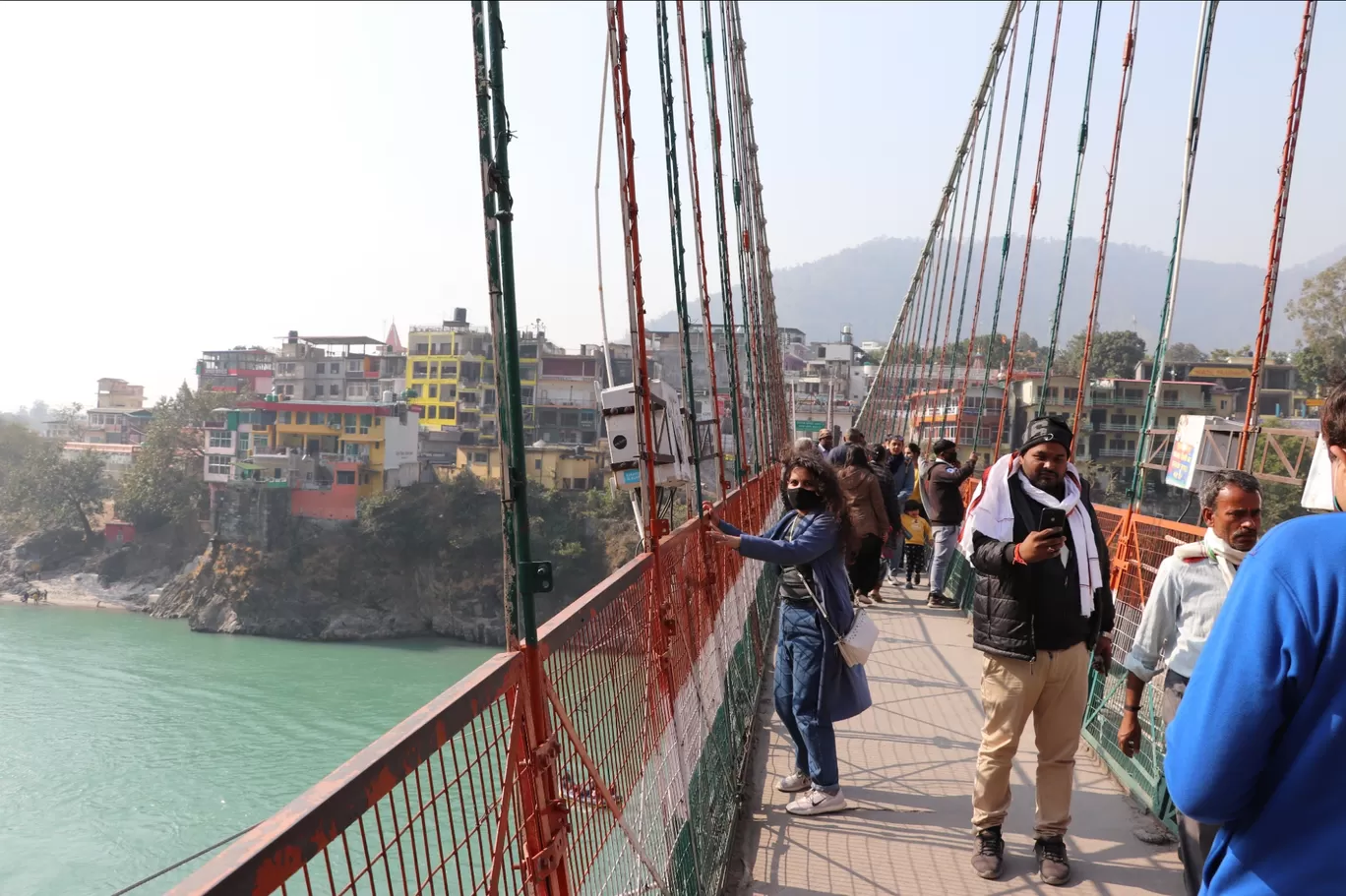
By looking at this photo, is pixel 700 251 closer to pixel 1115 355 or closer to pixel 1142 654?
pixel 1142 654

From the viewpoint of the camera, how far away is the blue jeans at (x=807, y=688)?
3154 mm

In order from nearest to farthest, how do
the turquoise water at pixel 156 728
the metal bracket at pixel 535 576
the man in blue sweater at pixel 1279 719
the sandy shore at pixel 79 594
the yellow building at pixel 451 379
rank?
the man in blue sweater at pixel 1279 719 < the metal bracket at pixel 535 576 < the turquoise water at pixel 156 728 < the sandy shore at pixel 79 594 < the yellow building at pixel 451 379

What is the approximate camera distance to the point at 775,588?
23.7 ft

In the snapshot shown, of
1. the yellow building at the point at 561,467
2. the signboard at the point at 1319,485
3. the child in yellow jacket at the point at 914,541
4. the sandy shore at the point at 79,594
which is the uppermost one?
the signboard at the point at 1319,485

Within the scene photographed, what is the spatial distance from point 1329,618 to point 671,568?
2050 mm

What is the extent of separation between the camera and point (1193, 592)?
2467 millimetres

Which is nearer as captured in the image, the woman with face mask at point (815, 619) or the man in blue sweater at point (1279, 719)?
the man in blue sweater at point (1279, 719)

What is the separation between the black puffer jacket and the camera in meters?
2.64

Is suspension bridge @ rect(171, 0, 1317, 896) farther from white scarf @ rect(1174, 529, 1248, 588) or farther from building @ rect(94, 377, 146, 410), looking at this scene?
building @ rect(94, 377, 146, 410)

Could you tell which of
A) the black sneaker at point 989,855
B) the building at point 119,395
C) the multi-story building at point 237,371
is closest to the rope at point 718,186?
the black sneaker at point 989,855

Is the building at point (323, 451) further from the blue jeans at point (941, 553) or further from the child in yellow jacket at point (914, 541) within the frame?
the blue jeans at point (941, 553)

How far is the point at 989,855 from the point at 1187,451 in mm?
2808

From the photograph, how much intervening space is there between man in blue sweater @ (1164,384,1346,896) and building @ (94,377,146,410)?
83011mm

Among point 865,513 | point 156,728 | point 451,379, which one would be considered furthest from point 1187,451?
point 451,379
